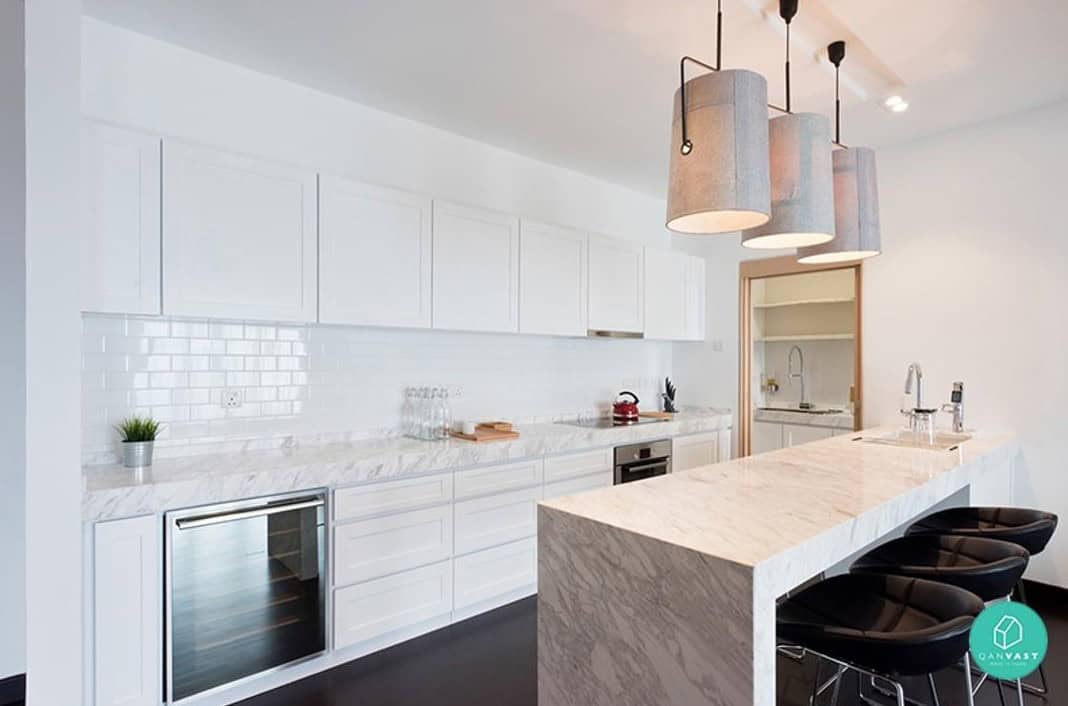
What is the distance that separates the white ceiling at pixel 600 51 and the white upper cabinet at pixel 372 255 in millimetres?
580

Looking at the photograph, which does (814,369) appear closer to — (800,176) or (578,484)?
(578,484)

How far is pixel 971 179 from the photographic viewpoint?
133 inches

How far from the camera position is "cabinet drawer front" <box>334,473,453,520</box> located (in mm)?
2469

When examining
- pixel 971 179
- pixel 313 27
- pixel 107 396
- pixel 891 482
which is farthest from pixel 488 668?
pixel 971 179

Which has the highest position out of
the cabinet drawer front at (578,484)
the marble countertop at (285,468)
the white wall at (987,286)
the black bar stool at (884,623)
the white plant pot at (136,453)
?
the white wall at (987,286)

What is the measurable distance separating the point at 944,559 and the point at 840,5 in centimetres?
210

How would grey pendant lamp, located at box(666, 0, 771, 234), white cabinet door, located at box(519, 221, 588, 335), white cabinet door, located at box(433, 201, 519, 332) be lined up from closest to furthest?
grey pendant lamp, located at box(666, 0, 771, 234) → white cabinet door, located at box(433, 201, 519, 332) → white cabinet door, located at box(519, 221, 588, 335)

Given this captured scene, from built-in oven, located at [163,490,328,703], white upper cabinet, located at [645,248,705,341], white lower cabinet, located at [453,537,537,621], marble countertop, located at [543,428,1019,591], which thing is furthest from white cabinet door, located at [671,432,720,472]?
built-in oven, located at [163,490,328,703]

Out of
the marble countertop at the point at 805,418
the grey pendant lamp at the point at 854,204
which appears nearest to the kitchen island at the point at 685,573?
the grey pendant lamp at the point at 854,204

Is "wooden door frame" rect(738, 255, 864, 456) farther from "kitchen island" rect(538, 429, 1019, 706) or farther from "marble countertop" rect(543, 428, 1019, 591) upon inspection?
"kitchen island" rect(538, 429, 1019, 706)

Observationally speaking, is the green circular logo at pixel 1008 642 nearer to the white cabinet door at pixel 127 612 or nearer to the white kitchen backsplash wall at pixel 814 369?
the white cabinet door at pixel 127 612

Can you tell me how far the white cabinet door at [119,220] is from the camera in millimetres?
2096

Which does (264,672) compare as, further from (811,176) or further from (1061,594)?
(1061,594)

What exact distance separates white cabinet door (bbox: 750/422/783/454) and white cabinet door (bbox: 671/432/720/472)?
890 millimetres
